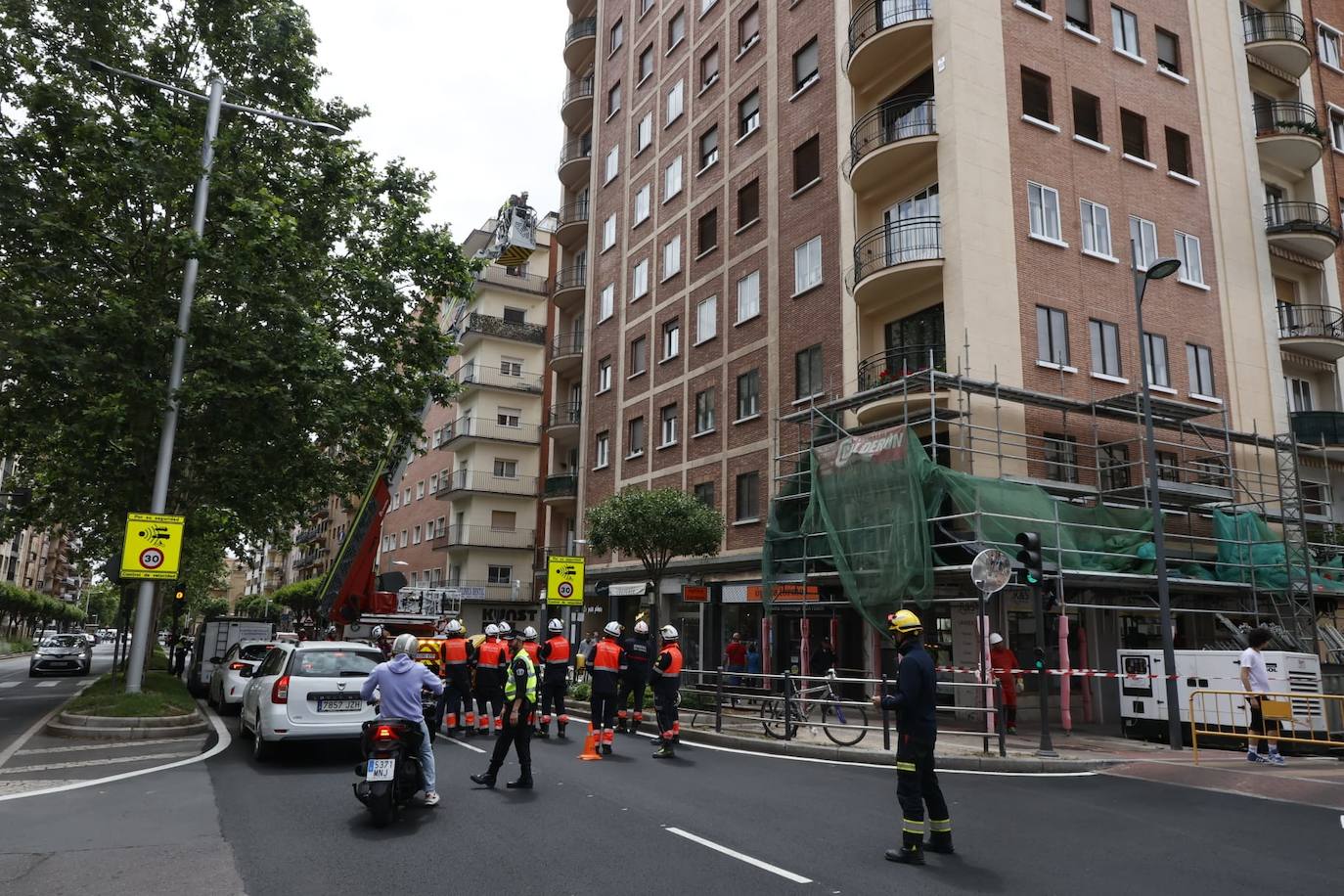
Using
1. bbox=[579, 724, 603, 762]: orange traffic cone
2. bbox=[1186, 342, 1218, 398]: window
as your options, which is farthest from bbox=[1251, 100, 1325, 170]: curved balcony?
bbox=[579, 724, 603, 762]: orange traffic cone

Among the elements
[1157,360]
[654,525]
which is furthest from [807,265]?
[1157,360]

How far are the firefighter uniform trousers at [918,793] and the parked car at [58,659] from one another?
1501 inches

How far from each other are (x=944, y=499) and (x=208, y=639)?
59.9ft

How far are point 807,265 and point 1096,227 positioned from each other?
6.90m

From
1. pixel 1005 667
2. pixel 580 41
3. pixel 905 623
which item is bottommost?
pixel 1005 667

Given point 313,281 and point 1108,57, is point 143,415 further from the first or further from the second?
point 1108,57

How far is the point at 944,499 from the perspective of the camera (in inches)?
690

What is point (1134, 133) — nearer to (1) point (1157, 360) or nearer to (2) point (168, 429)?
(1) point (1157, 360)

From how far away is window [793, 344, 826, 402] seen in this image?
2312cm

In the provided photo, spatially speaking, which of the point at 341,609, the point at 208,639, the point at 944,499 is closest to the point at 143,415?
the point at 341,609

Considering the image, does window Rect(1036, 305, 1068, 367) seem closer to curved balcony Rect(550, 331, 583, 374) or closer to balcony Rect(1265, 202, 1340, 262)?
balcony Rect(1265, 202, 1340, 262)

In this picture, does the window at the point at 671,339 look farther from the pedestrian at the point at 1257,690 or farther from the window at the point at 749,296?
the pedestrian at the point at 1257,690

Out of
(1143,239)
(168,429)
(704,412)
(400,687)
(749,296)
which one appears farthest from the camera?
(704,412)

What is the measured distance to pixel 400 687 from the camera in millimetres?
8156
